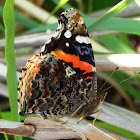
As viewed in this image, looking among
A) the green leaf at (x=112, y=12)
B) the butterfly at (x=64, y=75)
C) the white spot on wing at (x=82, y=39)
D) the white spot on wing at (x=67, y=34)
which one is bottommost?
the butterfly at (x=64, y=75)

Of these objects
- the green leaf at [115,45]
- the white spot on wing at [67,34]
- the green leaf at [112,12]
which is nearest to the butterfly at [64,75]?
the white spot on wing at [67,34]

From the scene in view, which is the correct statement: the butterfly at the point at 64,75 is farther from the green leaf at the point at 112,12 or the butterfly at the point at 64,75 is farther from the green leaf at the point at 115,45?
the green leaf at the point at 115,45

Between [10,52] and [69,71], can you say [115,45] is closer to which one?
[69,71]

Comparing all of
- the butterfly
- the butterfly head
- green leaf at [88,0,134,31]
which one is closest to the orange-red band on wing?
the butterfly

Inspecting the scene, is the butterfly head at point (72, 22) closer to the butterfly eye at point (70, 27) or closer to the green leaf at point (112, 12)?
the butterfly eye at point (70, 27)

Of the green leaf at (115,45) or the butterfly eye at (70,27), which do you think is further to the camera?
the green leaf at (115,45)

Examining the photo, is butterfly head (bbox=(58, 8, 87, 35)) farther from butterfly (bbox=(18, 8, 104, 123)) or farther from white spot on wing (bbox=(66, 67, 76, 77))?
white spot on wing (bbox=(66, 67, 76, 77))

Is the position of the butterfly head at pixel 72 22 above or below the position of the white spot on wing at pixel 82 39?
above
